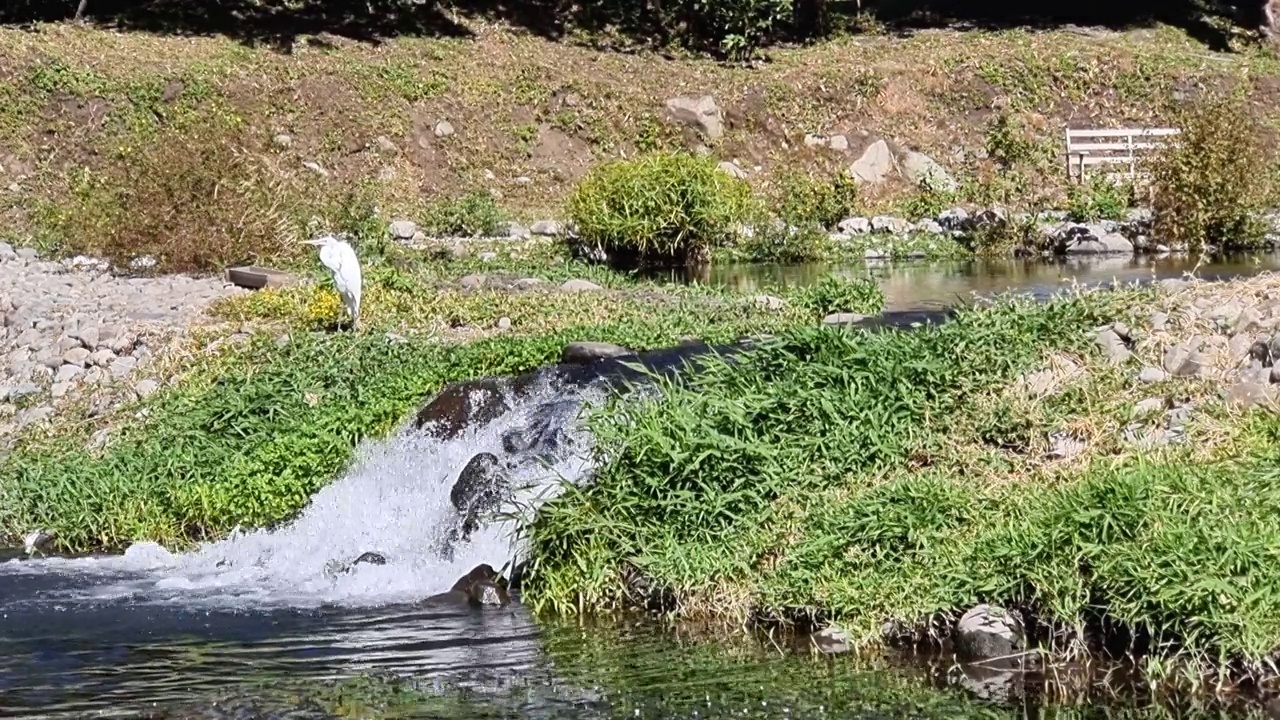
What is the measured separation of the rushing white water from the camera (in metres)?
9.34

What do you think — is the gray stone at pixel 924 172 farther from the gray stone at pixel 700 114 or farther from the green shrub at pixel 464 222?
the green shrub at pixel 464 222

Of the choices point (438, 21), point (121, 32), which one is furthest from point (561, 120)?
point (121, 32)

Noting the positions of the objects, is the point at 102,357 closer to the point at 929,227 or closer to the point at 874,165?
the point at 929,227

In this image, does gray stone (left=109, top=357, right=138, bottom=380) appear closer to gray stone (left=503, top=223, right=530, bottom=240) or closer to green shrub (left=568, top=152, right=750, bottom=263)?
green shrub (left=568, top=152, right=750, bottom=263)

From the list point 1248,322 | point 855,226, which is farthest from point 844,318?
point 855,226

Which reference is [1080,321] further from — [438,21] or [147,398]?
[438,21]

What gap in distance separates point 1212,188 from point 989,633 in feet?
45.3

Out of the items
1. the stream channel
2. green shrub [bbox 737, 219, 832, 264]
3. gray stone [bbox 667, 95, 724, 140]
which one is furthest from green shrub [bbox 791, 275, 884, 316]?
gray stone [bbox 667, 95, 724, 140]

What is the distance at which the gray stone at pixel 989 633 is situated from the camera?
730 centimetres

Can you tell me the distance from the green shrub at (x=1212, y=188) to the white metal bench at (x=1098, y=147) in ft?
16.9

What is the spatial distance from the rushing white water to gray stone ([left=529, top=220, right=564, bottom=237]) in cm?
1078

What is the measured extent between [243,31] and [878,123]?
10934 mm

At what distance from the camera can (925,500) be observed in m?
8.29

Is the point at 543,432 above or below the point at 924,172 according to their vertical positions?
below
